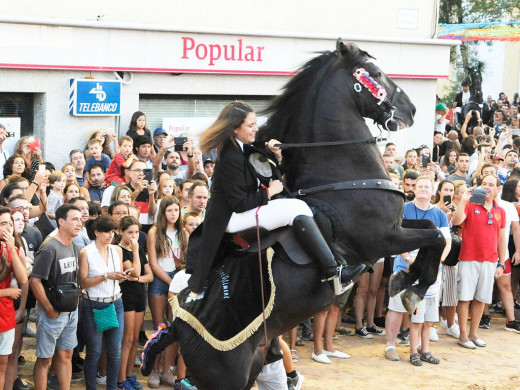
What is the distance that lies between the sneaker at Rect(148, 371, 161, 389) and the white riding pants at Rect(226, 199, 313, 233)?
351 cm

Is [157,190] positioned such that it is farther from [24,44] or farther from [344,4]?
[344,4]

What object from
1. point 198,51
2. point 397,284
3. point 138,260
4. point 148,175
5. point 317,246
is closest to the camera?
point 317,246

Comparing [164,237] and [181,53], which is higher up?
[181,53]

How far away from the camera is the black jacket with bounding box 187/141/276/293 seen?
6543mm

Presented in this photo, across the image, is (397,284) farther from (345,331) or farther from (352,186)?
(345,331)

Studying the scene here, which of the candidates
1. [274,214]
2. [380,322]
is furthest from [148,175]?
[274,214]

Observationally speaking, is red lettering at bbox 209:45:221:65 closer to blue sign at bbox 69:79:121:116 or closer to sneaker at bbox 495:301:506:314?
blue sign at bbox 69:79:121:116

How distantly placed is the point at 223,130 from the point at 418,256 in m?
1.87

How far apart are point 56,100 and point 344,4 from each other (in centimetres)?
676

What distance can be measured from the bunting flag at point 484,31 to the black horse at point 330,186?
18.7 meters

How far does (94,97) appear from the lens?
1438 cm

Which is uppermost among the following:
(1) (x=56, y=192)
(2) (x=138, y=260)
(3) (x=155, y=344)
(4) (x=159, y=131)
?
(4) (x=159, y=131)

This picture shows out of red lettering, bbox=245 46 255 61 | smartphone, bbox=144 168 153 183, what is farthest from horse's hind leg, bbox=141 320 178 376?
red lettering, bbox=245 46 255 61

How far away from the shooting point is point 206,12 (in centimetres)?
1625
